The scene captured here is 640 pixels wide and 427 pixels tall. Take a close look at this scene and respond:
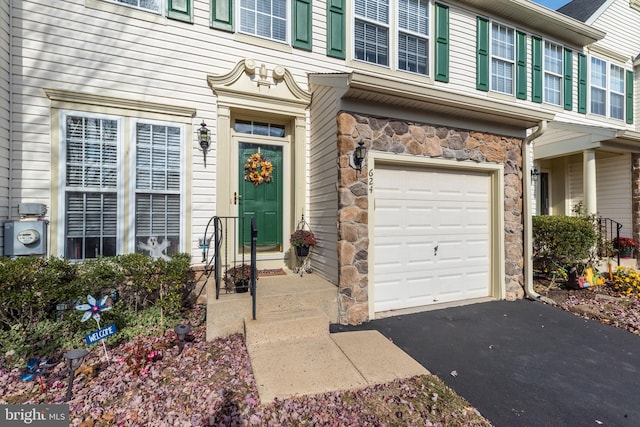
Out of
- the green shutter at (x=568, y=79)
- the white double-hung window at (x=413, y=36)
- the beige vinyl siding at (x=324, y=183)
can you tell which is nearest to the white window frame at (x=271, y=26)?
the beige vinyl siding at (x=324, y=183)

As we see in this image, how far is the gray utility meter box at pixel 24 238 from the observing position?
122 inches

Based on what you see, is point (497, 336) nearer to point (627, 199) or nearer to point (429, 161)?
point (429, 161)

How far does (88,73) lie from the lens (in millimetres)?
3494

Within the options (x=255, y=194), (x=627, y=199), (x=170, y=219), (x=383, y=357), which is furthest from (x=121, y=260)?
(x=627, y=199)

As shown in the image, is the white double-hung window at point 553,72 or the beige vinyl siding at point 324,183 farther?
the white double-hung window at point 553,72

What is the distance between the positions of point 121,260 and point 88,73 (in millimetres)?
2352

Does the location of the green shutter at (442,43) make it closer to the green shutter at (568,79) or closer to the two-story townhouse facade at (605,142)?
the two-story townhouse facade at (605,142)

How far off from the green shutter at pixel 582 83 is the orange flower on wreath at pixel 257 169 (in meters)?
7.68

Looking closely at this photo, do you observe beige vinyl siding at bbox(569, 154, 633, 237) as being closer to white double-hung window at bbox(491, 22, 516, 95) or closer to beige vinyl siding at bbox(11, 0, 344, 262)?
white double-hung window at bbox(491, 22, 516, 95)

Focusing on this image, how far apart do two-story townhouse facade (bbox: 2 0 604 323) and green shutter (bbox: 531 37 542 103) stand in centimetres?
274

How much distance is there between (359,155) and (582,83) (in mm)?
7244

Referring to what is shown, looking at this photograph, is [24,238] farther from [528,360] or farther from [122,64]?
[528,360]

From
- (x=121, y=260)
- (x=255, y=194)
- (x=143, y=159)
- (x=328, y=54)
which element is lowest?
(x=121, y=260)

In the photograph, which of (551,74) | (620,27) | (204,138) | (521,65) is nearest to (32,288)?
(204,138)
